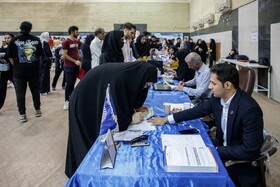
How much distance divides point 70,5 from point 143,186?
653 inches

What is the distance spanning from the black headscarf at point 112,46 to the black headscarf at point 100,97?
146cm

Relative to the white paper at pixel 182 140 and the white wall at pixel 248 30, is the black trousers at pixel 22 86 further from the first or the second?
the white wall at pixel 248 30

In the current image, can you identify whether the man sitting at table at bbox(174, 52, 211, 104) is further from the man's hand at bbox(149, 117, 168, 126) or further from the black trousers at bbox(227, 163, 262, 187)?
the black trousers at bbox(227, 163, 262, 187)

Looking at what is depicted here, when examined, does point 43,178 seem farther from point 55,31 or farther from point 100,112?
point 55,31

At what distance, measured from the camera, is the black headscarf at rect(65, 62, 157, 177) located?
175 centimetres

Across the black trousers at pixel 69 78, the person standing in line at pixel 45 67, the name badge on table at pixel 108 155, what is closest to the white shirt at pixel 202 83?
the name badge on table at pixel 108 155

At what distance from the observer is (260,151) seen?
5.38 ft

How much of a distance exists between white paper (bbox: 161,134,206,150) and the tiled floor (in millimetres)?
1175

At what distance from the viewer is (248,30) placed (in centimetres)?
708

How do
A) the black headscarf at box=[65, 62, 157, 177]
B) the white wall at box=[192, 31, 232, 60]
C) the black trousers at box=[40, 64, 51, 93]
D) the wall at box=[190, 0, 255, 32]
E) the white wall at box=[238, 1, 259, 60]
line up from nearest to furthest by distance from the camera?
the black headscarf at box=[65, 62, 157, 177], the black trousers at box=[40, 64, 51, 93], the white wall at box=[238, 1, 259, 60], the wall at box=[190, 0, 255, 32], the white wall at box=[192, 31, 232, 60]

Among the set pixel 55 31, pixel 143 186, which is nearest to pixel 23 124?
pixel 143 186

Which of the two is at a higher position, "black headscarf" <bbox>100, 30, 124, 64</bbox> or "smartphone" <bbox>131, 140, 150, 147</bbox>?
"black headscarf" <bbox>100, 30, 124, 64</bbox>

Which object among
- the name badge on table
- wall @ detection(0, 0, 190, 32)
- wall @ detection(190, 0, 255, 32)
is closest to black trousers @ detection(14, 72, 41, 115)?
the name badge on table

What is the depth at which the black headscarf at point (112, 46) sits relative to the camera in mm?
3322
